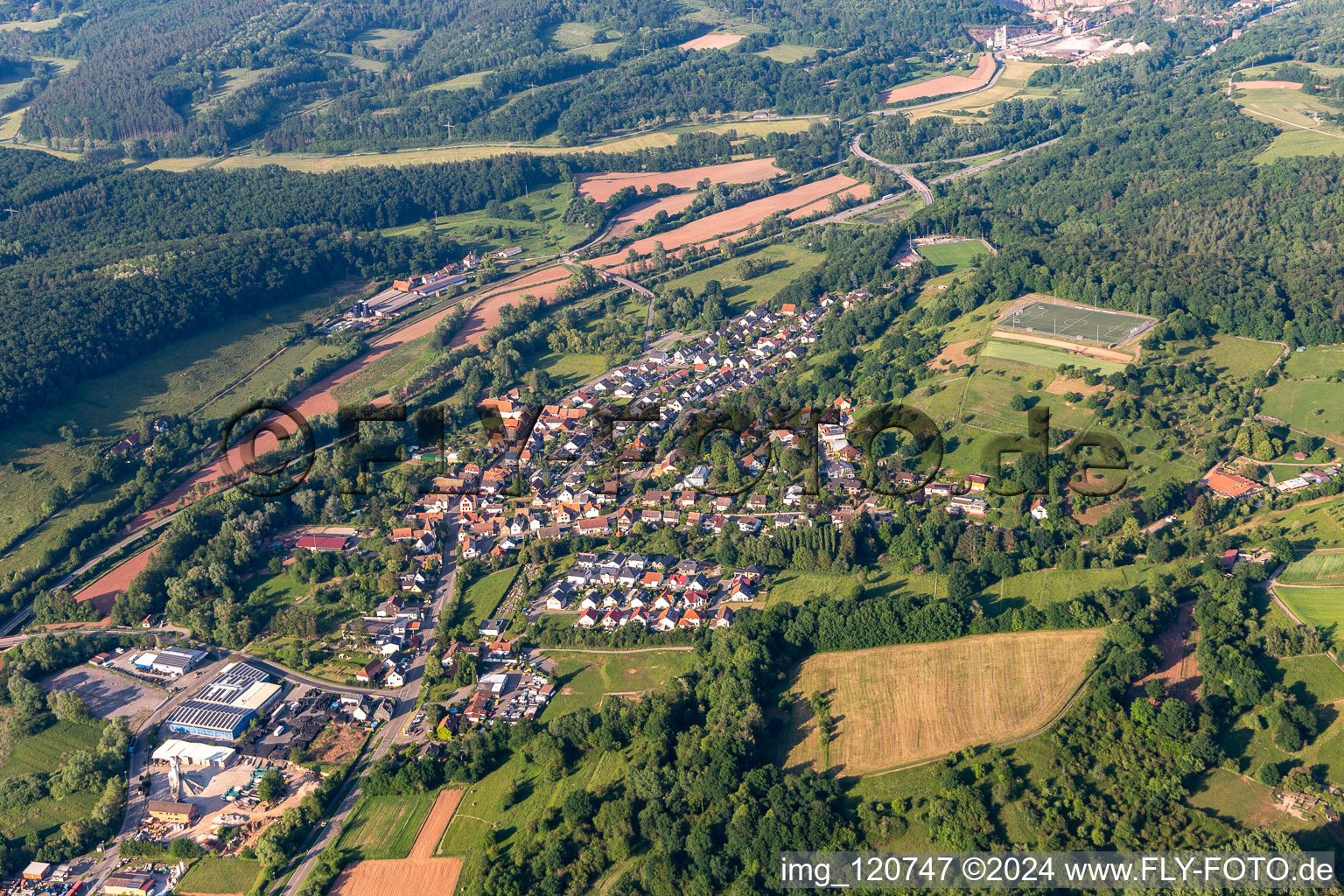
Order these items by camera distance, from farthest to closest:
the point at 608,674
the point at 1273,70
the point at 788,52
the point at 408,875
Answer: the point at 788,52
the point at 1273,70
the point at 608,674
the point at 408,875

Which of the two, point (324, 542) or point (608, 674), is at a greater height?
point (324, 542)

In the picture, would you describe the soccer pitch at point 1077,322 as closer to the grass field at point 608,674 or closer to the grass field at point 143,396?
the grass field at point 608,674

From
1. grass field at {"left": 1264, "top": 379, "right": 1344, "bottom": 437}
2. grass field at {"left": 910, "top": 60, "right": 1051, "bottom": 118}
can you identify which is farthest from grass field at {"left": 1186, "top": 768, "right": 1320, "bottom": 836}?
grass field at {"left": 910, "top": 60, "right": 1051, "bottom": 118}

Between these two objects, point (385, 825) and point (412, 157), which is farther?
point (412, 157)

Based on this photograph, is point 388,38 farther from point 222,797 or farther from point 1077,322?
point 222,797

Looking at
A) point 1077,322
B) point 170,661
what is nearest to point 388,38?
point 1077,322

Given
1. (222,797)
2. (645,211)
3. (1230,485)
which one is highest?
(222,797)

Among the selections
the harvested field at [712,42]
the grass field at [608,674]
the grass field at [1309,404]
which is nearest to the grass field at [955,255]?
the grass field at [1309,404]

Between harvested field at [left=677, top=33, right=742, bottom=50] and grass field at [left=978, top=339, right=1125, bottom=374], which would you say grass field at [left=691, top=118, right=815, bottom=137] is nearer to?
harvested field at [left=677, top=33, right=742, bottom=50]
